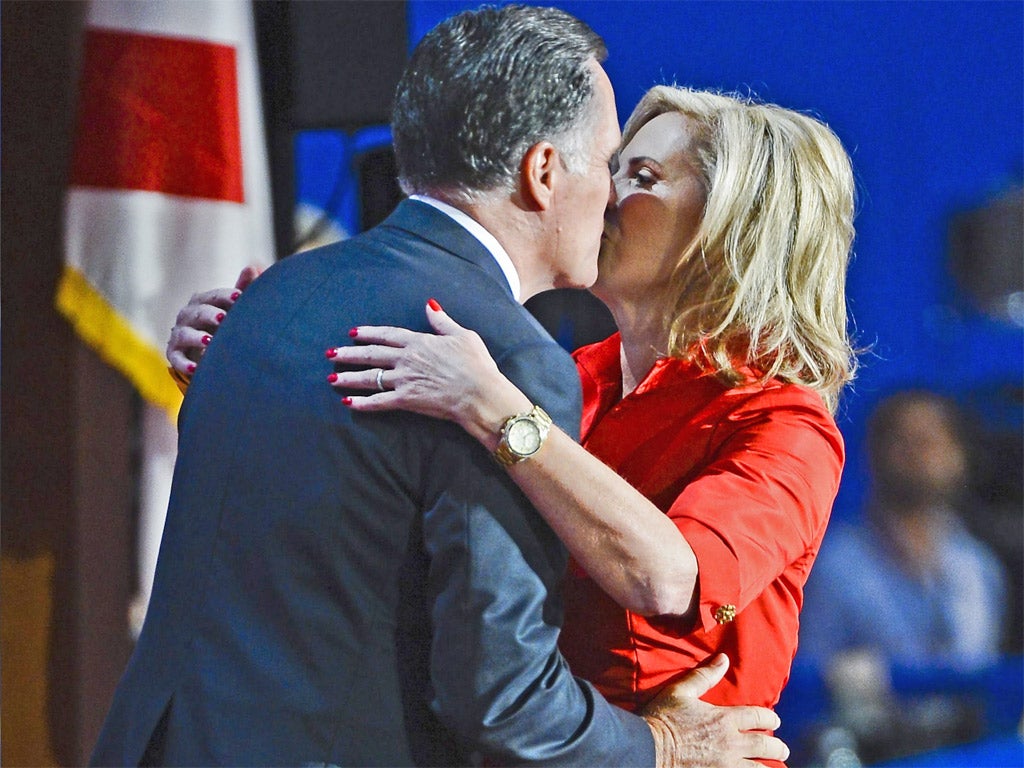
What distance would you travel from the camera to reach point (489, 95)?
1.18 meters

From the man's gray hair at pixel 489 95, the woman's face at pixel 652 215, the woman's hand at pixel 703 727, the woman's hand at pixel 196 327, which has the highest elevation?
the man's gray hair at pixel 489 95

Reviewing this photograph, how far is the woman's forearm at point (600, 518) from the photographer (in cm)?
113

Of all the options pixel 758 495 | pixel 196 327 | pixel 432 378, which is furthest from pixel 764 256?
pixel 196 327

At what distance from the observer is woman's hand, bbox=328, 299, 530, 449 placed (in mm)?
1106

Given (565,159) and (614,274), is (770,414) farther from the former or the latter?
(565,159)

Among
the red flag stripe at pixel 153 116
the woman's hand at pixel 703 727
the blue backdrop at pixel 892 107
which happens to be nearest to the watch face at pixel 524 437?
the woman's hand at pixel 703 727

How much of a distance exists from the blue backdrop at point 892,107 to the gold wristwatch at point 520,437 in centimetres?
100

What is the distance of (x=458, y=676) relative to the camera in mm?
1094

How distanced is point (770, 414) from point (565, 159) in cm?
46

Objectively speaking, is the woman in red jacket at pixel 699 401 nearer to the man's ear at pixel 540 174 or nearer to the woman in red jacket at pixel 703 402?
the woman in red jacket at pixel 703 402

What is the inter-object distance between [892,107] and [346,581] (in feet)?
5.13

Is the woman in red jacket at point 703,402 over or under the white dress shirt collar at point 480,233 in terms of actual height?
under

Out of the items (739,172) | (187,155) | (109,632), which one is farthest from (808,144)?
(109,632)

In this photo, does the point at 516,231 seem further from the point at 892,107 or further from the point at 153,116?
the point at 892,107
